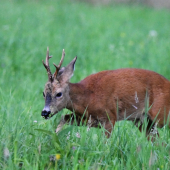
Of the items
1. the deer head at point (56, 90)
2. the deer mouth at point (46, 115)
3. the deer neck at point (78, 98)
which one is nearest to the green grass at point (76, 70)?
the deer mouth at point (46, 115)

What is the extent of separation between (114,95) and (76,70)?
9.07 ft

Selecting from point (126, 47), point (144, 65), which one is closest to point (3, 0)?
point (126, 47)

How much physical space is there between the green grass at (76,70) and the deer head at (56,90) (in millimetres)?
205

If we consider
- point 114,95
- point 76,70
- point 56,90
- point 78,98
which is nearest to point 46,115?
point 56,90

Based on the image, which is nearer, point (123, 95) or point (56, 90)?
point (56, 90)

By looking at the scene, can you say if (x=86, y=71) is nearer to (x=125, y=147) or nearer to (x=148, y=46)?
(x=148, y=46)

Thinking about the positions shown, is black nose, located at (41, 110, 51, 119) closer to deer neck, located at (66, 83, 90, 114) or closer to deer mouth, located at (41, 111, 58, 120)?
deer mouth, located at (41, 111, 58, 120)

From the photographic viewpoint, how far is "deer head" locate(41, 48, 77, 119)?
426 cm

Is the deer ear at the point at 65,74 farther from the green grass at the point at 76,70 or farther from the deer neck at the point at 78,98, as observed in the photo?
the green grass at the point at 76,70

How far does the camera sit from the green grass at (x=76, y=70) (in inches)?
120

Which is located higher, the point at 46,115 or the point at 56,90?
the point at 56,90

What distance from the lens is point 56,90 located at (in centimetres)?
439

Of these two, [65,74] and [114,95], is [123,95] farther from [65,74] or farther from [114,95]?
[65,74]

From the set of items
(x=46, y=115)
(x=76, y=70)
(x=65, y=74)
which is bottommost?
(x=46, y=115)
